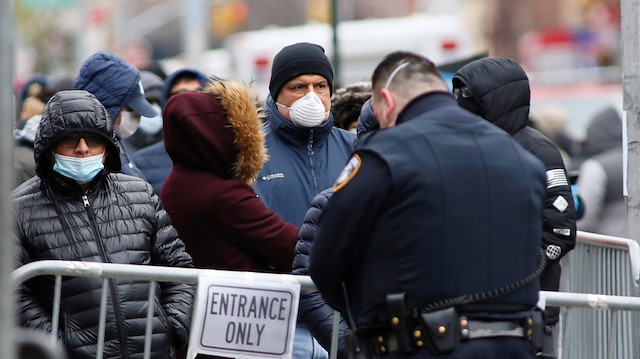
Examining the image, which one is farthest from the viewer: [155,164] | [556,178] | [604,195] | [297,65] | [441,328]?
[604,195]

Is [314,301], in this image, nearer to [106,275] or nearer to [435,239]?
[106,275]

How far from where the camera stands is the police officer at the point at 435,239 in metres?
3.38

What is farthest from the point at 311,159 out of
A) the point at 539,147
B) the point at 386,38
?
the point at 386,38

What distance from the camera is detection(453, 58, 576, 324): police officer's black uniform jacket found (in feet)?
15.2

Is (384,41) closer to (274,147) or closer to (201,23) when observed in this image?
(201,23)

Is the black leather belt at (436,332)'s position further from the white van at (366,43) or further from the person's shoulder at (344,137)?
the white van at (366,43)

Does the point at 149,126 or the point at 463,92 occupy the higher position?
the point at 463,92

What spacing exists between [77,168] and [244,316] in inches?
38.0

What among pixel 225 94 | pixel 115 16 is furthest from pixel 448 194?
pixel 115 16

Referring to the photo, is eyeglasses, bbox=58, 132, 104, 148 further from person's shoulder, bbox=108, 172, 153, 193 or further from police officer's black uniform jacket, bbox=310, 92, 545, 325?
police officer's black uniform jacket, bbox=310, 92, 545, 325

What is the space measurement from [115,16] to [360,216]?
32003 mm

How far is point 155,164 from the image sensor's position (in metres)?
6.54

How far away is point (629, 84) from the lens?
4699mm

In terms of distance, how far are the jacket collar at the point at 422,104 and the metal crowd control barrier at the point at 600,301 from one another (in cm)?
103
